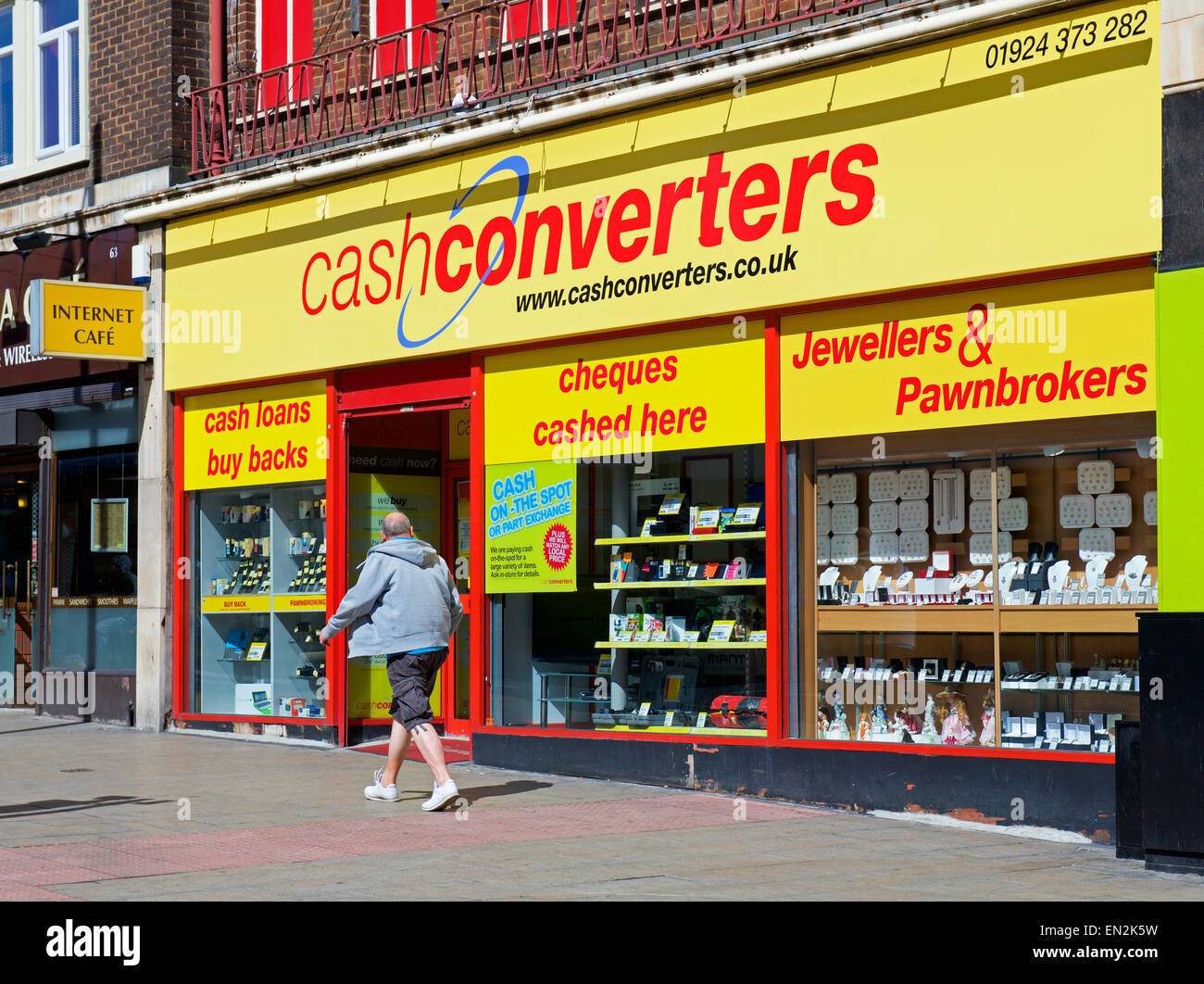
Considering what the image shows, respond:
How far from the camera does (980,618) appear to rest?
966 centimetres

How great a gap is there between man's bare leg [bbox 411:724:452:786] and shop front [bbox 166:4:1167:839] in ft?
5.89

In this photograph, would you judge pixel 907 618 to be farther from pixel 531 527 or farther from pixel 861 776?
pixel 531 527

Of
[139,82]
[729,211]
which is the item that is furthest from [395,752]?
[139,82]

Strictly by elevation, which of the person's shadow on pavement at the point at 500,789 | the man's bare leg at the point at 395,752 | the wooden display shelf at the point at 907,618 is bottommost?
the person's shadow on pavement at the point at 500,789

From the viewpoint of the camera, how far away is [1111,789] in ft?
28.4

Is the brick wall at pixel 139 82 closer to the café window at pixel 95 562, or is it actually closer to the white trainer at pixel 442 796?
the café window at pixel 95 562

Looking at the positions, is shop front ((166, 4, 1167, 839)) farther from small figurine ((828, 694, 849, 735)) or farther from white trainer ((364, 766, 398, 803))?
white trainer ((364, 766, 398, 803))

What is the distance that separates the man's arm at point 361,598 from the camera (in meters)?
9.91

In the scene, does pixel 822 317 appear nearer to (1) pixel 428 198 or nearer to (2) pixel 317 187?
(1) pixel 428 198

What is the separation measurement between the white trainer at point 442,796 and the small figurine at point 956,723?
3013 millimetres

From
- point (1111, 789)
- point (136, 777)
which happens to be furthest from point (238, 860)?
point (1111, 789)

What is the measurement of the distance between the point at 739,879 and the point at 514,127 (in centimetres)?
635

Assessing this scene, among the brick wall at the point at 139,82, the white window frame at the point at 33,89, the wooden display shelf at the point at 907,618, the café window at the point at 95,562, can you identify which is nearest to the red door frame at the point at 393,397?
the café window at the point at 95,562

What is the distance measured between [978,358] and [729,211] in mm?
2139
